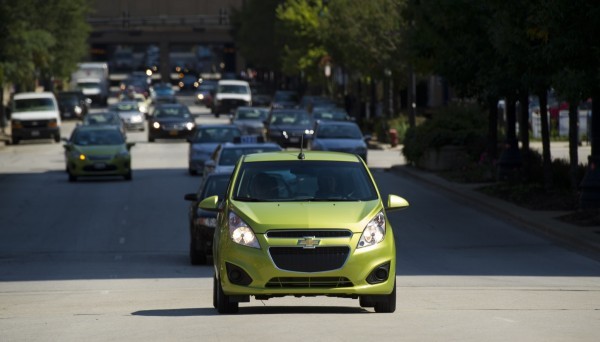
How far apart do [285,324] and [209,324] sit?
74 centimetres

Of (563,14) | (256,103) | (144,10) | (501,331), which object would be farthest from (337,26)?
(144,10)

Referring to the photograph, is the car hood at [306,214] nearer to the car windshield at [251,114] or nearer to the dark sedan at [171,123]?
the dark sedan at [171,123]

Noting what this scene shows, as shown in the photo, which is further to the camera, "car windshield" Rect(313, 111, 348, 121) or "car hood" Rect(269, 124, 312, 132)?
"car windshield" Rect(313, 111, 348, 121)

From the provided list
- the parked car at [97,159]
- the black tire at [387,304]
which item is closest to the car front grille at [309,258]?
the black tire at [387,304]

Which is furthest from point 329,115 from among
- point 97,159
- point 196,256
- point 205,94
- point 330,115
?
point 205,94

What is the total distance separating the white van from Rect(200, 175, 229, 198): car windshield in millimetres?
41911

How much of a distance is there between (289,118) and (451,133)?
51.1ft

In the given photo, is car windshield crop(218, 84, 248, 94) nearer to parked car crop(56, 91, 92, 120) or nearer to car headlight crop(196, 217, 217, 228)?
parked car crop(56, 91, 92, 120)

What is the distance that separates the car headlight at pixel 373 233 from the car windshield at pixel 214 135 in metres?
30.0

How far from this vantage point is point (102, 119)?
60250 mm

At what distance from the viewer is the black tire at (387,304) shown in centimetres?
1378

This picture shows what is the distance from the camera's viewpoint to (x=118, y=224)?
2942 cm

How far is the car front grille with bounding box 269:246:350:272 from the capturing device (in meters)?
13.4

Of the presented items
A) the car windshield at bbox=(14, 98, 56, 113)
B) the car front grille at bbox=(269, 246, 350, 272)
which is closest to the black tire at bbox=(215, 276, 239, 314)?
the car front grille at bbox=(269, 246, 350, 272)
